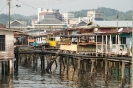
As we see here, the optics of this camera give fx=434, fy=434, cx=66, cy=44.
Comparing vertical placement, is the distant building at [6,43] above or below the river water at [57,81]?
above

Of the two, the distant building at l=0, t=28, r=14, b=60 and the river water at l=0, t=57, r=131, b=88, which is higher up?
the distant building at l=0, t=28, r=14, b=60

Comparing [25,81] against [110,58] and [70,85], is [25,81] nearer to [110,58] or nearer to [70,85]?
[70,85]

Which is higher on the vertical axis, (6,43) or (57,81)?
(6,43)

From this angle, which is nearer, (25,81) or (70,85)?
(70,85)

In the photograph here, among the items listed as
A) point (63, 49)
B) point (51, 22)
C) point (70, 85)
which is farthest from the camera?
point (51, 22)

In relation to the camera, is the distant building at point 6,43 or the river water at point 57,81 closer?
the river water at point 57,81

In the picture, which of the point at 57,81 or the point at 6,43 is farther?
the point at 6,43

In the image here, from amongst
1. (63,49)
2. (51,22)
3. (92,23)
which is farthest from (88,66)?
(51,22)

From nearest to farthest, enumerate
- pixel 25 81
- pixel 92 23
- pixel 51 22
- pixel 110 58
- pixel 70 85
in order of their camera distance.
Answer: pixel 110 58 < pixel 70 85 < pixel 25 81 < pixel 92 23 < pixel 51 22

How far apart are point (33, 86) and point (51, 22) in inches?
5283

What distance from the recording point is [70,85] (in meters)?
38.4

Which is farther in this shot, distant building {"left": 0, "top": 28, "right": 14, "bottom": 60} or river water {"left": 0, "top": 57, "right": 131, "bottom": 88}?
distant building {"left": 0, "top": 28, "right": 14, "bottom": 60}

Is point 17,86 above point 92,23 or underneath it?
underneath

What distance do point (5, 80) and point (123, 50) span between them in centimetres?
1217
